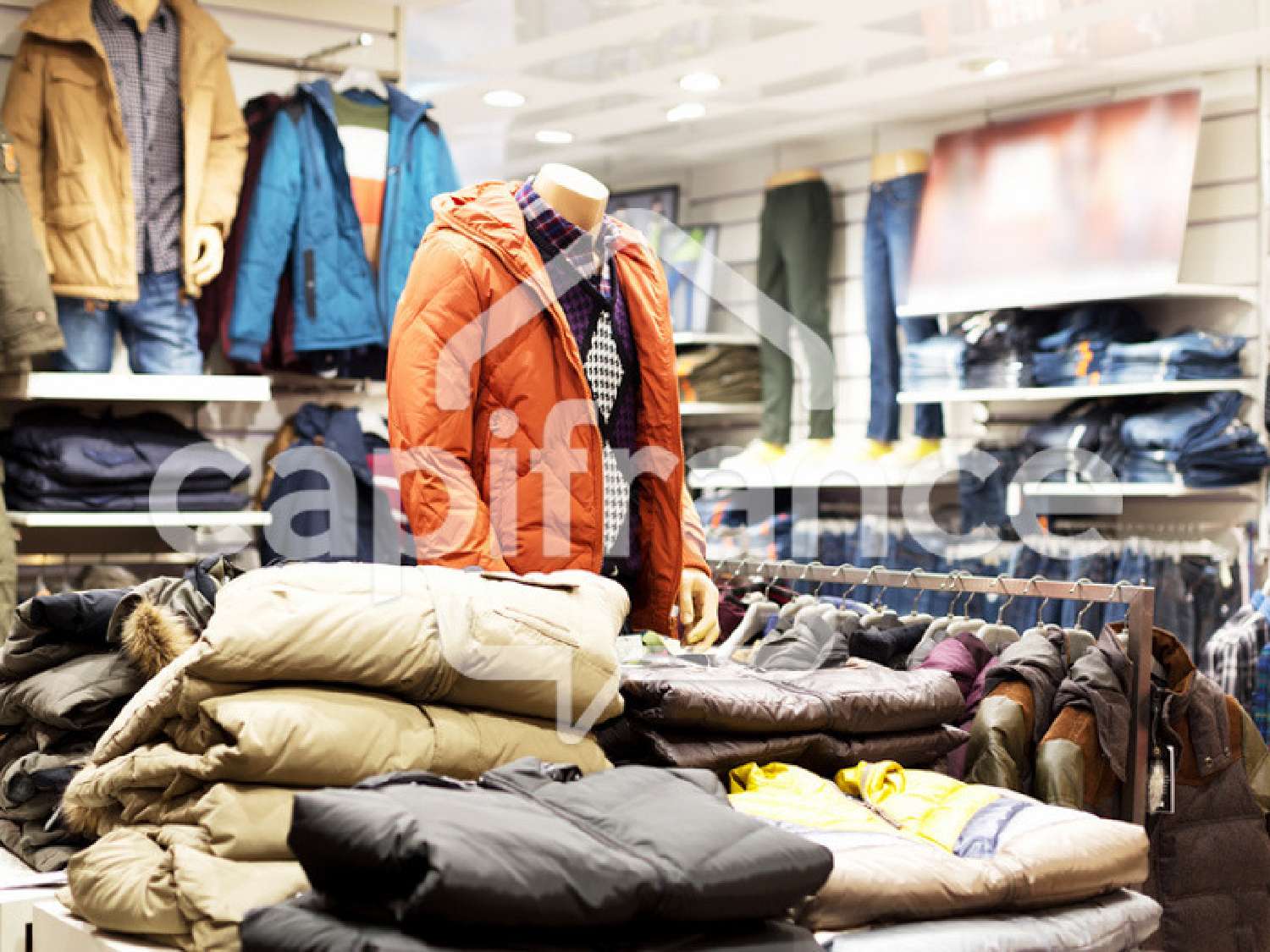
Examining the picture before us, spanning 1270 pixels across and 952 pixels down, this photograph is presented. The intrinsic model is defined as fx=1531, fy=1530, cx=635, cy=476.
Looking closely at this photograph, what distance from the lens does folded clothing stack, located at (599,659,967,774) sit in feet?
6.32

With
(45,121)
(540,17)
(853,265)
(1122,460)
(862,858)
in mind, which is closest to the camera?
(862,858)

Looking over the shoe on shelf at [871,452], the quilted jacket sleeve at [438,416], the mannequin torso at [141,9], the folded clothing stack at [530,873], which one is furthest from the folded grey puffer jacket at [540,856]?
the shoe on shelf at [871,452]

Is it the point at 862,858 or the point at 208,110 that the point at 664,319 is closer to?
the point at 862,858

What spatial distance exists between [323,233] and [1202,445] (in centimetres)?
308

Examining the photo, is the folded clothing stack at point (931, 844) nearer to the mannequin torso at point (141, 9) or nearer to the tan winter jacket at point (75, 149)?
the tan winter jacket at point (75, 149)

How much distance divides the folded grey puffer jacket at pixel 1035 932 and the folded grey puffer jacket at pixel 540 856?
0.53 ft

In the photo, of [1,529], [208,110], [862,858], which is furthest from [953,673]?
[208,110]

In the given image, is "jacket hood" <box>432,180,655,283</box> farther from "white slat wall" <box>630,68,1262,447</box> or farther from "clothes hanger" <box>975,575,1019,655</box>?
"white slat wall" <box>630,68,1262,447</box>

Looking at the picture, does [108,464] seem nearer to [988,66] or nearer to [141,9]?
[141,9]

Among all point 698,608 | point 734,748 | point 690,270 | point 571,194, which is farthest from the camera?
point 690,270

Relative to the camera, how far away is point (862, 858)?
166 cm

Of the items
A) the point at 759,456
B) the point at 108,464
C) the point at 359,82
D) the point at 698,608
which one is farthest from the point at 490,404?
the point at 759,456

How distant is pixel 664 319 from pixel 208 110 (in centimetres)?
240

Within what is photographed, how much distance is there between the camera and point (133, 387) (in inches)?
173
